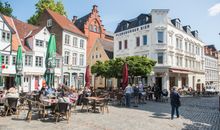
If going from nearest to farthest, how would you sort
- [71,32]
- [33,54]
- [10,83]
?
[10,83] < [33,54] < [71,32]

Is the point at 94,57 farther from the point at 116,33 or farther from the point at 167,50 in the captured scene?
the point at 167,50

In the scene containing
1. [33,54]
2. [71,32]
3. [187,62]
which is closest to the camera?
[33,54]

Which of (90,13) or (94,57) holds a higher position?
(90,13)

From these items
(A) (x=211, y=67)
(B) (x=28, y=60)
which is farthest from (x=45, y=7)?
(A) (x=211, y=67)

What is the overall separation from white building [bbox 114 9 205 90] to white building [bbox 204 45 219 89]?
1191 cm

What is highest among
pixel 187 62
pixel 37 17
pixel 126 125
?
pixel 37 17

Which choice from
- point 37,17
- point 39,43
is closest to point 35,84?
point 39,43

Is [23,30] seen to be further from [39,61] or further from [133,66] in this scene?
[133,66]

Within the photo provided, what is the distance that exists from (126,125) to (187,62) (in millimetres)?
34585

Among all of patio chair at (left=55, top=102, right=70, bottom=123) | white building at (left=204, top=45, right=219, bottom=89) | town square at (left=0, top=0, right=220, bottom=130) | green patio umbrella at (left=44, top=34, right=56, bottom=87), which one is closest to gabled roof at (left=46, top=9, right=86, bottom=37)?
town square at (left=0, top=0, right=220, bottom=130)

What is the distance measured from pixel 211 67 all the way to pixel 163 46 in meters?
28.6

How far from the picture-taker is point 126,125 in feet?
35.1

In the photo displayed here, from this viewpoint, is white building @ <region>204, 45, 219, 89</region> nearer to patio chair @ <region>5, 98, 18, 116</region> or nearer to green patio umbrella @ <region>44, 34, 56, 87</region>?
green patio umbrella @ <region>44, 34, 56, 87</region>

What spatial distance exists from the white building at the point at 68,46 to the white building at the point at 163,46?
Answer: 21.0 feet
